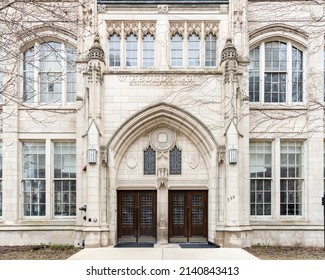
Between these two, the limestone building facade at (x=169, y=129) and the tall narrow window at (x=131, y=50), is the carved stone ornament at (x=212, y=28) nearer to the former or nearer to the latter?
the limestone building facade at (x=169, y=129)

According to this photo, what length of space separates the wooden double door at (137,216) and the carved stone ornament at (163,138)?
1.77 m

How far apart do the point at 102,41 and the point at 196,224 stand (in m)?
7.61

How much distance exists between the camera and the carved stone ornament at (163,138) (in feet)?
43.2

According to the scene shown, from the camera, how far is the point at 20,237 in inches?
518

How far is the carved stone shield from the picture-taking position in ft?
43.3

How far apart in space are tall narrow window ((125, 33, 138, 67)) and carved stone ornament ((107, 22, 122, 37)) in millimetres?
429

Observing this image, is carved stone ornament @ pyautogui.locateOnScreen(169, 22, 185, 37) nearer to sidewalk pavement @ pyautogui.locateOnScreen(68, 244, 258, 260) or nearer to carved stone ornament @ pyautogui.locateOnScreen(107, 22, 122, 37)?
carved stone ornament @ pyautogui.locateOnScreen(107, 22, 122, 37)

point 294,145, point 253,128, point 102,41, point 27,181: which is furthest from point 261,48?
point 27,181

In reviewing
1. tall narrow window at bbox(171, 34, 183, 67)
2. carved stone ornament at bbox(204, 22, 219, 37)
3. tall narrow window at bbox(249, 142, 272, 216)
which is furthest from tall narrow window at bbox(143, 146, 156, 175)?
carved stone ornament at bbox(204, 22, 219, 37)

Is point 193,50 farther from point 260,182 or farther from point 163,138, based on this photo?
point 260,182

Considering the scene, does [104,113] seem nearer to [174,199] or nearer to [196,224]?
[174,199]

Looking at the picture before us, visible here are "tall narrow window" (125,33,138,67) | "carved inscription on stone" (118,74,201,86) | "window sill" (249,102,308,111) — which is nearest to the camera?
"carved inscription on stone" (118,74,201,86)

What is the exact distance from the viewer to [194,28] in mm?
13117

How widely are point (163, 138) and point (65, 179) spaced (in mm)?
4102
